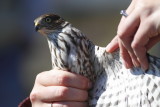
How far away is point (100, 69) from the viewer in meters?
2.79

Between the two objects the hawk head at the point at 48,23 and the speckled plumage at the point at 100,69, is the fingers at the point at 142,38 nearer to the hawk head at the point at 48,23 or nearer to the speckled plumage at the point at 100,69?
the speckled plumage at the point at 100,69

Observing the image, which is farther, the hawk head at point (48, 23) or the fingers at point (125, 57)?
the hawk head at point (48, 23)

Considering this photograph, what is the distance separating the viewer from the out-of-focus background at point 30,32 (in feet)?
25.2

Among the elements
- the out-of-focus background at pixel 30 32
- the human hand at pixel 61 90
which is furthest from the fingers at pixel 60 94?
the out-of-focus background at pixel 30 32

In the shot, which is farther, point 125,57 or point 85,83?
point 85,83

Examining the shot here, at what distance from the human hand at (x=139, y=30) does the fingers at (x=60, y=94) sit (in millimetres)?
297

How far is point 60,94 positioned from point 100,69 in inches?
8.9

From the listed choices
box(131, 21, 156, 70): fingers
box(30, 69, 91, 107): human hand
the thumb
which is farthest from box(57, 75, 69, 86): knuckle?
box(131, 21, 156, 70): fingers

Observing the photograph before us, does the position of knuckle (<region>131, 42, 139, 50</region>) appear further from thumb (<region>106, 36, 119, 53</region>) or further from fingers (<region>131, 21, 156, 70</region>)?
thumb (<region>106, 36, 119, 53</region>)

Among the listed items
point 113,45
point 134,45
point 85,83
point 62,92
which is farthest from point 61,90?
point 134,45

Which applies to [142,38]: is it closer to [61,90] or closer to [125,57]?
[125,57]

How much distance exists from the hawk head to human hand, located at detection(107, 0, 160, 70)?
1.50 feet

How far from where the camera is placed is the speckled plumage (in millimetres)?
2596

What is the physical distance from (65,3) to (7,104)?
252 cm
